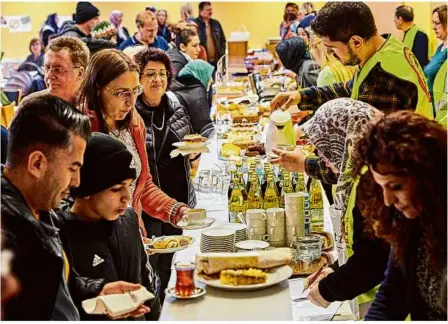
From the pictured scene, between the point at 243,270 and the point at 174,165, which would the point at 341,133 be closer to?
the point at 243,270

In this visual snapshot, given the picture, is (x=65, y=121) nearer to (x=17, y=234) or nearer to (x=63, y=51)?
(x=17, y=234)

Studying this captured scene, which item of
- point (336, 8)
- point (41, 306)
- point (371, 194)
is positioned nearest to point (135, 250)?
point (41, 306)

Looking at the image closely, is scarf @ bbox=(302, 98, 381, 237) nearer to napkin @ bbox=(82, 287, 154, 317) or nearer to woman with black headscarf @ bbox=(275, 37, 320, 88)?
napkin @ bbox=(82, 287, 154, 317)

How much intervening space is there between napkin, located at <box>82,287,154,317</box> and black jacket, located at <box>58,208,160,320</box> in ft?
0.64

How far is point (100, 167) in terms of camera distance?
2.33 metres

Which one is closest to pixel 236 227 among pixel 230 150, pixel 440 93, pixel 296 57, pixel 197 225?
pixel 197 225

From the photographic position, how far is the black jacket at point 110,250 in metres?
2.25

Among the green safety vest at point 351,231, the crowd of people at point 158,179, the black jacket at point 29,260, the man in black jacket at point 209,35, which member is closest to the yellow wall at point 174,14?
the man in black jacket at point 209,35

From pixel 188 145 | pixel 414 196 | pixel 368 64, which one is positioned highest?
pixel 368 64

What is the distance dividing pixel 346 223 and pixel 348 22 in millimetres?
A: 795

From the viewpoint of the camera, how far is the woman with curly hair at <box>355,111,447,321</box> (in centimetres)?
173

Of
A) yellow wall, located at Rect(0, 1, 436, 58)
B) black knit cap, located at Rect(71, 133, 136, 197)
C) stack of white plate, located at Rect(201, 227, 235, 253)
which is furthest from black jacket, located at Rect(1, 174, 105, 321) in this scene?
yellow wall, located at Rect(0, 1, 436, 58)

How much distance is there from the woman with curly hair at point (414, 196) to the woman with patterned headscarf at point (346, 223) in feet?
1.05

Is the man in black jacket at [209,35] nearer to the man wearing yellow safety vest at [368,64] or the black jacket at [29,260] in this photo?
the man wearing yellow safety vest at [368,64]
